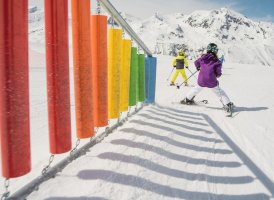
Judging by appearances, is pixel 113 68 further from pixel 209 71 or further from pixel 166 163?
pixel 209 71

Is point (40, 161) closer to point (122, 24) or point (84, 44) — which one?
point (84, 44)

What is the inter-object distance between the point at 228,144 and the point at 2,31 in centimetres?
290

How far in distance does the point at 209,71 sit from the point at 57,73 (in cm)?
488

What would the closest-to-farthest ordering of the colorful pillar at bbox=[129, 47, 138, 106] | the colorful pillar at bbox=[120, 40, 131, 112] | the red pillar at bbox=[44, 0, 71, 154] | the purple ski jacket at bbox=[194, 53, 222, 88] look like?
the red pillar at bbox=[44, 0, 71, 154] → the colorful pillar at bbox=[120, 40, 131, 112] → the colorful pillar at bbox=[129, 47, 138, 106] → the purple ski jacket at bbox=[194, 53, 222, 88]

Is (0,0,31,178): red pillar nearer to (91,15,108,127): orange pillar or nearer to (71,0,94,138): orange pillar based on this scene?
(71,0,94,138): orange pillar

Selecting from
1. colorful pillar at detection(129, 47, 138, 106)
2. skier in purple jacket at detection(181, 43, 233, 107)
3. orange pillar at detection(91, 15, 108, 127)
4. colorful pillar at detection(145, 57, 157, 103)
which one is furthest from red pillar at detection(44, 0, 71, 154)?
skier in purple jacket at detection(181, 43, 233, 107)

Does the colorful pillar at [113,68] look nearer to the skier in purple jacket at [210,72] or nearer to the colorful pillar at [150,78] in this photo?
the colorful pillar at [150,78]

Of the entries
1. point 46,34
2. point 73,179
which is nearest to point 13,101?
point 46,34

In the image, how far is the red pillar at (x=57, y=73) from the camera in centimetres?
209

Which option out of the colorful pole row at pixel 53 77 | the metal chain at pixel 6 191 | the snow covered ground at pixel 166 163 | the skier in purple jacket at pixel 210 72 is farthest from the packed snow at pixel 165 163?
the skier in purple jacket at pixel 210 72

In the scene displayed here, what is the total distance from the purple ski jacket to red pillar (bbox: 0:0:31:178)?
5163 mm

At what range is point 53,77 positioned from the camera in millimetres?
2154

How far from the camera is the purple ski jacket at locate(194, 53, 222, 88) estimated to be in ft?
21.6

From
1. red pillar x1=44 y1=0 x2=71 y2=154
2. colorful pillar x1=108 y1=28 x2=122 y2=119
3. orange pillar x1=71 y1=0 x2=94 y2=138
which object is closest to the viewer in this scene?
red pillar x1=44 y1=0 x2=71 y2=154
